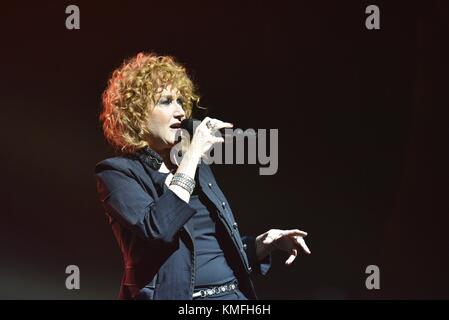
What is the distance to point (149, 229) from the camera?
5.07ft

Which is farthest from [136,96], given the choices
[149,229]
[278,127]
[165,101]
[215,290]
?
[278,127]

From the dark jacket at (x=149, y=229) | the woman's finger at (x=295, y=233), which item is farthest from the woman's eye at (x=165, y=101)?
the woman's finger at (x=295, y=233)

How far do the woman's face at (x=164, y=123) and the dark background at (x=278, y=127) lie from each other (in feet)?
1.82

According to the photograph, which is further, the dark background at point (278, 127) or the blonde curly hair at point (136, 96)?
the dark background at point (278, 127)

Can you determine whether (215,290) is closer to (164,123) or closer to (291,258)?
(291,258)

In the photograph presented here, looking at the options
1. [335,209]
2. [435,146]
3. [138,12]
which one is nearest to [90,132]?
Result: [138,12]

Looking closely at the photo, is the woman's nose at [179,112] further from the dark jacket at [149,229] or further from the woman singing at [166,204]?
the dark jacket at [149,229]

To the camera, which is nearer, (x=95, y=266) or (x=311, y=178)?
(x=95, y=266)

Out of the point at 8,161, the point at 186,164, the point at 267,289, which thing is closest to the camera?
the point at 186,164

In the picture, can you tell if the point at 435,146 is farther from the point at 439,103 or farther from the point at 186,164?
the point at 186,164

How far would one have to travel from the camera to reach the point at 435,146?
8.75ft

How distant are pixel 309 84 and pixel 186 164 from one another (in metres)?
1.07

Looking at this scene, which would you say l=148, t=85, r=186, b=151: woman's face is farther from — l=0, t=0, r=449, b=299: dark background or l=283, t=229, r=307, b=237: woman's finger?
l=0, t=0, r=449, b=299: dark background

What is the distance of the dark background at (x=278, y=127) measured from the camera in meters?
2.37
